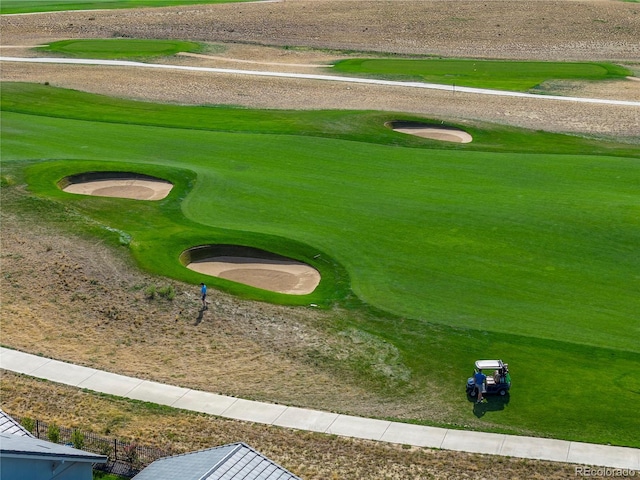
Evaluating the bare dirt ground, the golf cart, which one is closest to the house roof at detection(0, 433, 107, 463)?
the bare dirt ground

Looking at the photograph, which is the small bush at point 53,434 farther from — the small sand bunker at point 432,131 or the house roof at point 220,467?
the small sand bunker at point 432,131

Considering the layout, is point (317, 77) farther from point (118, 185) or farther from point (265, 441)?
point (265, 441)

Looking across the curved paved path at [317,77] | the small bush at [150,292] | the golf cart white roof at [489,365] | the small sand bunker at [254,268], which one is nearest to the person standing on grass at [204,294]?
the small bush at [150,292]

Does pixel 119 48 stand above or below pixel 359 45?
below

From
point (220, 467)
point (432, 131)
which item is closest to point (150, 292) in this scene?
point (220, 467)

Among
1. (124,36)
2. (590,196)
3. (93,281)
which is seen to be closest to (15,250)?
(93,281)

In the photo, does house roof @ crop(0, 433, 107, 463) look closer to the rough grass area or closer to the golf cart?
the rough grass area

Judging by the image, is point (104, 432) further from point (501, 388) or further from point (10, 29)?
point (10, 29)
